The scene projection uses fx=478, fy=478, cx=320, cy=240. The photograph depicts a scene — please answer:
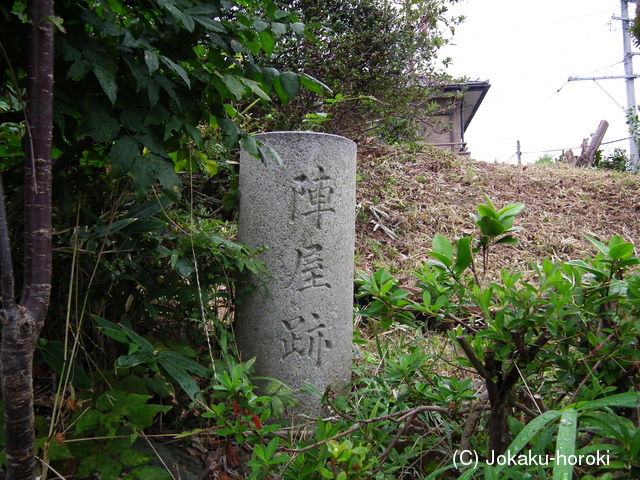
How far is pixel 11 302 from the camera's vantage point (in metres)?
0.93

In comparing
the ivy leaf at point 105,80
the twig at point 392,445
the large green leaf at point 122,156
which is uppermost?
the ivy leaf at point 105,80

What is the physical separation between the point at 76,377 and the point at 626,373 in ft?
4.95

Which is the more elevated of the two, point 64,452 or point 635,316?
point 635,316

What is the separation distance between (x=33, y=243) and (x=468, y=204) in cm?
528

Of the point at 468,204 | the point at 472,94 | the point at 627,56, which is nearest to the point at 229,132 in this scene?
the point at 468,204

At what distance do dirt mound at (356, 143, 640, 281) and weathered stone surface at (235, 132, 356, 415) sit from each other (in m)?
1.96

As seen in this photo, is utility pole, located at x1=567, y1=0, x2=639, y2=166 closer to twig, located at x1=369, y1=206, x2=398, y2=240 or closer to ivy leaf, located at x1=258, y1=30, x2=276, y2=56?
twig, located at x1=369, y1=206, x2=398, y2=240

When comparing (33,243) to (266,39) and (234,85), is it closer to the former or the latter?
(234,85)

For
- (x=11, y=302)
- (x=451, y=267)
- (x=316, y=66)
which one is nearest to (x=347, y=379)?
(x=451, y=267)

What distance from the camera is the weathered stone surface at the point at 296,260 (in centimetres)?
220

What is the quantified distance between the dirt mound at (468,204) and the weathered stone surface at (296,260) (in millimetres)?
1957

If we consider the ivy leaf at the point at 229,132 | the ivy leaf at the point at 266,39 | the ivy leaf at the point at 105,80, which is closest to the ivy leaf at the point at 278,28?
the ivy leaf at the point at 266,39

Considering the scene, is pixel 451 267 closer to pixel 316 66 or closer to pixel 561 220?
pixel 316 66

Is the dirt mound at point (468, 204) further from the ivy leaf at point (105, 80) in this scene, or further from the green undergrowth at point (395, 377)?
the ivy leaf at point (105, 80)
